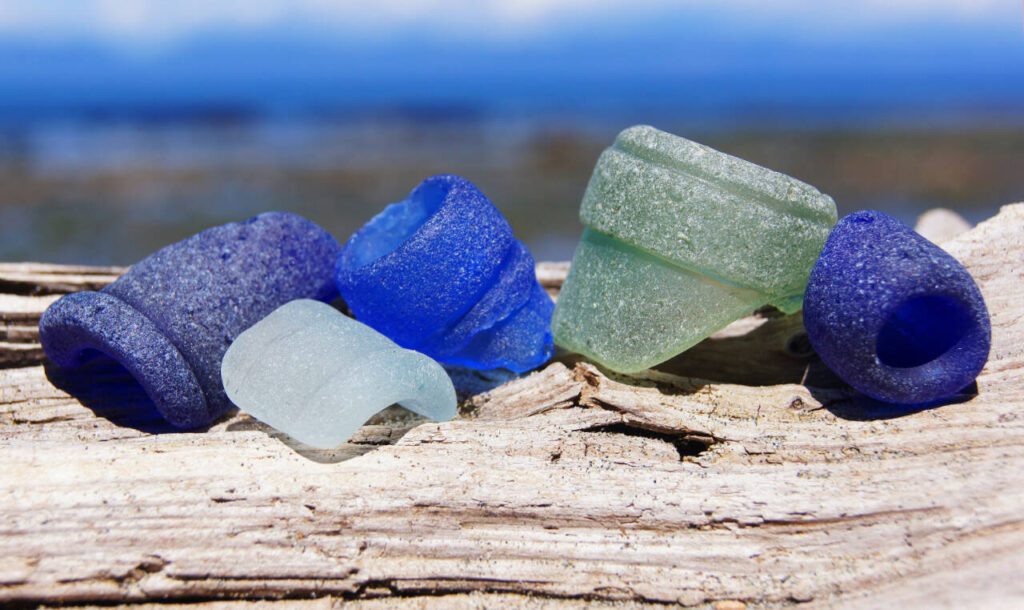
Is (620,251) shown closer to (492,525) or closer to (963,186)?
(492,525)

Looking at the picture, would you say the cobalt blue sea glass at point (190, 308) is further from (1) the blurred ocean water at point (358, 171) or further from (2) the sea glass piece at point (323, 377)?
(1) the blurred ocean water at point (358, 171)

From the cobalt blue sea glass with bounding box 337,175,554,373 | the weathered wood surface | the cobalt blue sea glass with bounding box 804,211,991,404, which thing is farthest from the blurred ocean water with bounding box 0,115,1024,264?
the weathered wood surface

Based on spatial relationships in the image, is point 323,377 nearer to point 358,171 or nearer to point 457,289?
point 457,289

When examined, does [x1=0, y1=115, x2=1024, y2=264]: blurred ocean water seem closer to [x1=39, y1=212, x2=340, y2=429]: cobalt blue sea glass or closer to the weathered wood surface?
[x1=39, y1=212, x2=340, y2=429]: cobalt blue sea glass

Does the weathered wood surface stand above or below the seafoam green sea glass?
below

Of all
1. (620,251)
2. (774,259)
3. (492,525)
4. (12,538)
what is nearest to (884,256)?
(774,259)

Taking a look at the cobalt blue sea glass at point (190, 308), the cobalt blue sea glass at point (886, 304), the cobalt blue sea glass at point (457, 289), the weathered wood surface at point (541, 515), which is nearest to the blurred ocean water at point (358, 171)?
the cobalt blue sea glass at point (457, 289)
